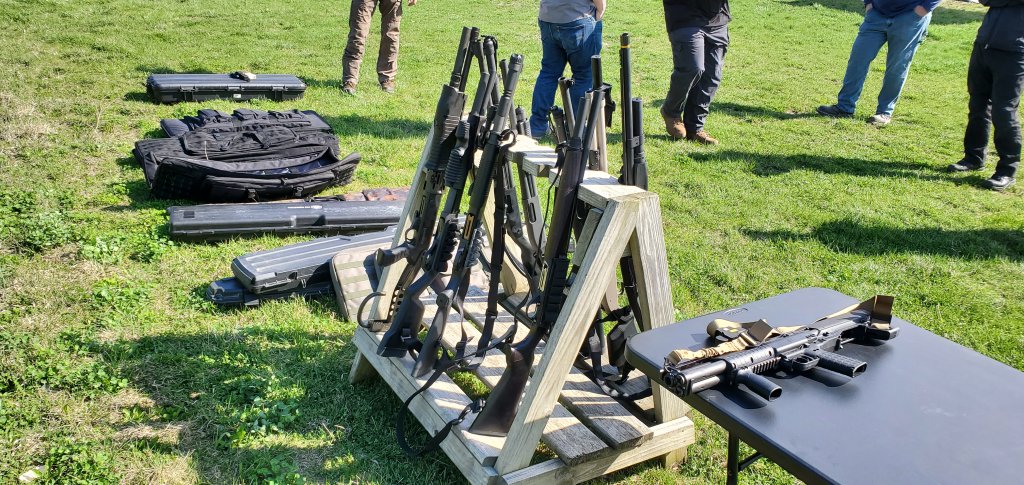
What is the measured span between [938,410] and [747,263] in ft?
12.7

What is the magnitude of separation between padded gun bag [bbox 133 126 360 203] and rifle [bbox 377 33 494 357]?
3212mm

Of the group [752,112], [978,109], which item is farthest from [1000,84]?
[752,112]

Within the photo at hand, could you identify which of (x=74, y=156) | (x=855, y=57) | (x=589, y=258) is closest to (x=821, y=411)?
(x=589, y=258)

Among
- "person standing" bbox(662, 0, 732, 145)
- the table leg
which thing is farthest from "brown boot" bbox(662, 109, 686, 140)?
the table leg

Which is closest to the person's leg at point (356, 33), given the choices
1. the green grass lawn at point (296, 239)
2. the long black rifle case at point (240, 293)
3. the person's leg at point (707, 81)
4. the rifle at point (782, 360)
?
the green grass lawn at point (296, 239)

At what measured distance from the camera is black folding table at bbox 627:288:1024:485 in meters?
1.96

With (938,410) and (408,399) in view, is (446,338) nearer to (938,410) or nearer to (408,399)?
(408,399)

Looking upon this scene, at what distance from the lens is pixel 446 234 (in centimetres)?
359

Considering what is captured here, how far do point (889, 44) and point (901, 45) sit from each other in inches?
11.7

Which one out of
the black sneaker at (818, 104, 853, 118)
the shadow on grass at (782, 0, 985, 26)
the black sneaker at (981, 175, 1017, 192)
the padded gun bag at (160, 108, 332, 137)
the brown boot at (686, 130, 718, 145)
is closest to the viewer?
the padded gun bag at (160, 108, 332, 137)

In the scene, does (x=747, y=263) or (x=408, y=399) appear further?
(x=747, y=263)

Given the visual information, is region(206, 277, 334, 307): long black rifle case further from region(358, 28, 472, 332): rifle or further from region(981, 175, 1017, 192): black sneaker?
region(981, 175, 1017, 192): black sneaker

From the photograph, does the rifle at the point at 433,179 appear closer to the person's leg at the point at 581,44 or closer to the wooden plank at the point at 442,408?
the wooden plank at the point at 442,408

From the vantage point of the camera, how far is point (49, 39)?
42.3 feet
